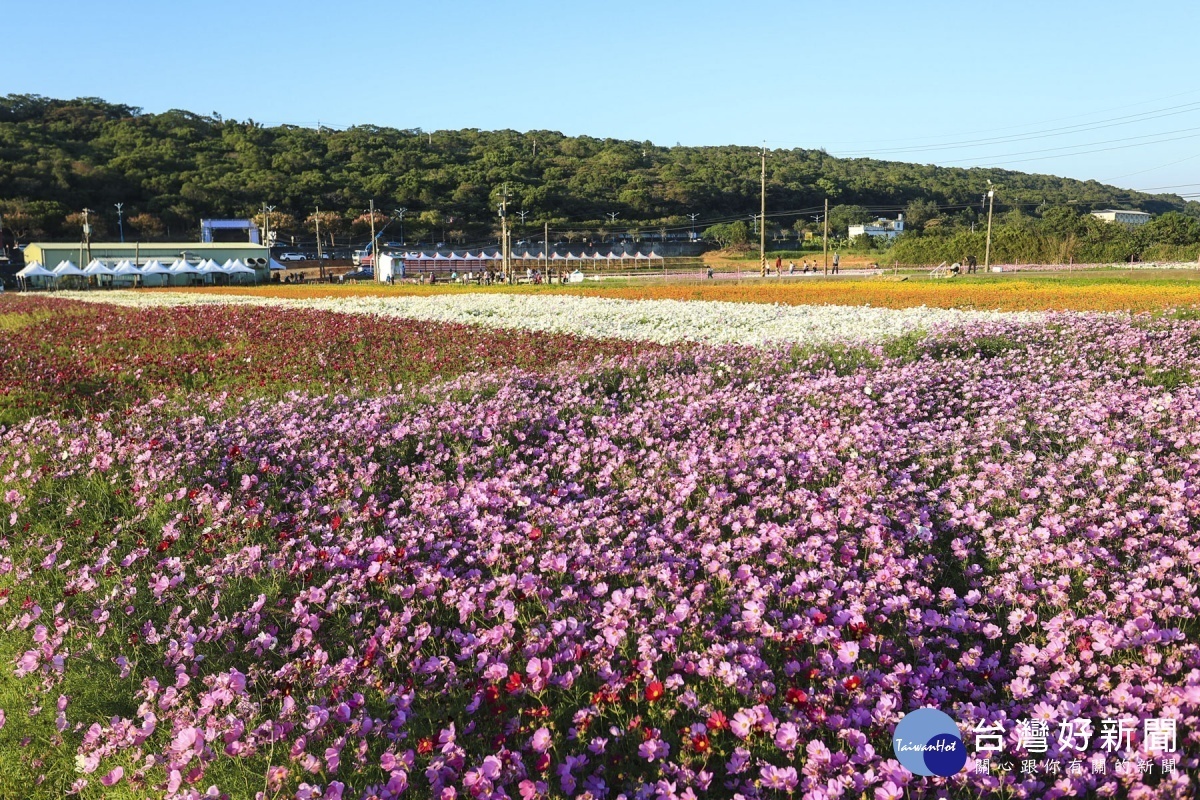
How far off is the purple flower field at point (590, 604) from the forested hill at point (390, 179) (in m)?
96.3

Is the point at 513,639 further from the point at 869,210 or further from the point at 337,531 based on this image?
the point at 869,210

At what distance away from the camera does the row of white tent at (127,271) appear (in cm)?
4672

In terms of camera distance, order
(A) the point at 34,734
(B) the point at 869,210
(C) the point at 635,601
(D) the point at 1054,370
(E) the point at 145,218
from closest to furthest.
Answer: (A) the point at 34,734 → (C) the point at 635,601 → (D) the point at 1054,370 → (E) the point at 145,218 → (B) the point at 869,210

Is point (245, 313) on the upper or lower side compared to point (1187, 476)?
upper

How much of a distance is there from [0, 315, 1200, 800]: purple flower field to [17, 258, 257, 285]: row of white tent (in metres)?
50.2

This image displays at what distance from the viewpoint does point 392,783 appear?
213cm

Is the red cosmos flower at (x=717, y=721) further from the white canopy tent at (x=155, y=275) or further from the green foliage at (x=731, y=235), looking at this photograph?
the green foliage at (x=731, y=235)

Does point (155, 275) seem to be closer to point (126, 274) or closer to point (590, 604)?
point (126, 274)

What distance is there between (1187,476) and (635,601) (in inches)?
Answer: 135

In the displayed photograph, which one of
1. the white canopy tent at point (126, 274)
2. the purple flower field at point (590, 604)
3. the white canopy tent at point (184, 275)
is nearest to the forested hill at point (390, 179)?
the white canopy tent at point (126, 274)

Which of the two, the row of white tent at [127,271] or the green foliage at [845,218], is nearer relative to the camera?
the row of white tent at [127,271]

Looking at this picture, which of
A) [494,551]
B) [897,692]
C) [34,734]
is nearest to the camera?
[897,692]

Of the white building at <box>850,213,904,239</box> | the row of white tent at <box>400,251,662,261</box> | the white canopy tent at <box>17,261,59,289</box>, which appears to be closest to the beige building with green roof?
the row of white tent at <box>400,251,662,261</box>

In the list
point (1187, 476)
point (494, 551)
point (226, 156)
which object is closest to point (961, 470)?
point (1187, 476)
